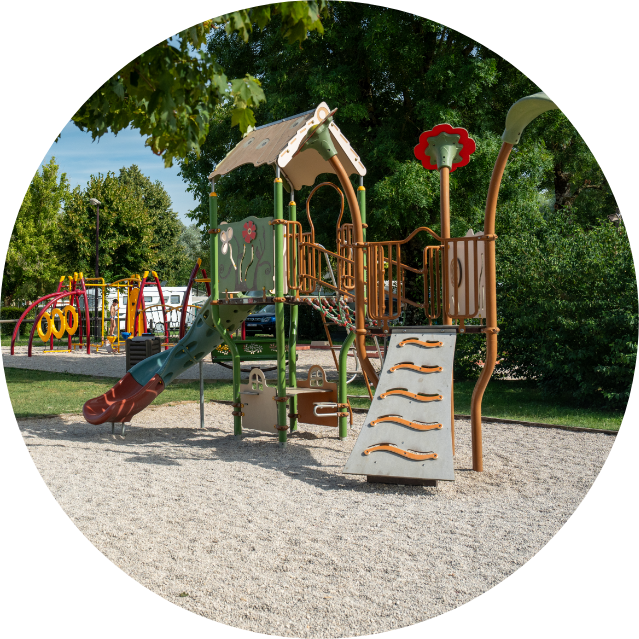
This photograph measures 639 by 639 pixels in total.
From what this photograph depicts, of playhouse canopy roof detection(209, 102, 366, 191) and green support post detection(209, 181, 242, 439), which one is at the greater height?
playhouse canopy roof detection(209, 102, 366, 191)

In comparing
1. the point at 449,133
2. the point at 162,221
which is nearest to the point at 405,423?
the point at 449,133

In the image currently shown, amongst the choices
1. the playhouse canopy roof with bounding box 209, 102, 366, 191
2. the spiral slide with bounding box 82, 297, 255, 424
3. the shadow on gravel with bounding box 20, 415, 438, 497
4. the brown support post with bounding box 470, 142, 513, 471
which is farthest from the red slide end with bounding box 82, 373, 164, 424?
the brown support post with bounding box 470, 142, 513, 471

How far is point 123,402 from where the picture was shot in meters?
9.04

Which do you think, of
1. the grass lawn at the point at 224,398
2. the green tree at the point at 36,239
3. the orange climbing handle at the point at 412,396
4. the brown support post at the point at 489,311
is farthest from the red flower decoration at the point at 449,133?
the green tree at the point at 36,239

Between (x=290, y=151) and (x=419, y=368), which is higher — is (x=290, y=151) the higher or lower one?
the higher one

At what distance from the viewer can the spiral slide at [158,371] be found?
9.06 m

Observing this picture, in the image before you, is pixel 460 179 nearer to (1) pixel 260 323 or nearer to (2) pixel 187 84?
(2) pixel 187 84

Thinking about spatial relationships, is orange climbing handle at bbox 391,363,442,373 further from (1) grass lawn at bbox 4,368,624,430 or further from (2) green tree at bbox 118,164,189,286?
(2) green tree at bbox 118,164,189,286

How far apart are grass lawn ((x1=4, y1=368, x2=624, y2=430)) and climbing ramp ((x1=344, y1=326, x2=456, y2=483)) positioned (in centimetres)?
354

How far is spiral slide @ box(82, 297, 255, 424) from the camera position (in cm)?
906

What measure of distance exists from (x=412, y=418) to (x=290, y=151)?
372cm

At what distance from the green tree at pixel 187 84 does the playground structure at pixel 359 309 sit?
7.87ft

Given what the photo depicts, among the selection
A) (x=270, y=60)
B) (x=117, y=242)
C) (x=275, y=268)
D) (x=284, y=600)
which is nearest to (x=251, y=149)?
(x=275, y=268)

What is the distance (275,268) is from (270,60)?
9144mm
